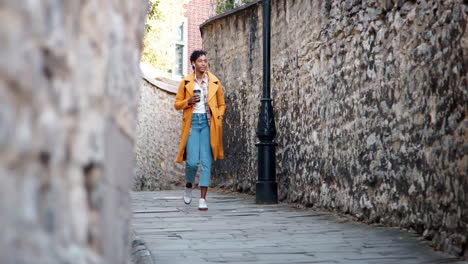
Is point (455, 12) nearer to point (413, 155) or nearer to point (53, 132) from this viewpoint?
point (413, 155)

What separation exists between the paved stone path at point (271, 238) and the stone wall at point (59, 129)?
250 cm

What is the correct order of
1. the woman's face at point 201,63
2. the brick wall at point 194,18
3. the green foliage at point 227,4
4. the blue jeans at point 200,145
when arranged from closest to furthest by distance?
the blue jeans at point 200,145, the woman's face at point 201,63, the green foliage at point 227,4, the brick wall at point 194,18

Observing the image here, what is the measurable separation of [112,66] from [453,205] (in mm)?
2820

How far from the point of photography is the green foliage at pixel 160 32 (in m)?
→ 20.2

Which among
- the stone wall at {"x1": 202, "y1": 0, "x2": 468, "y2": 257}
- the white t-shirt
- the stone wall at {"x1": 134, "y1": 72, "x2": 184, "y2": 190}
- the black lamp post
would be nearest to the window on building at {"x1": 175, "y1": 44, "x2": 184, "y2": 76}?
the stone wall at {"x1": 134, "y1": 72, "x2": 184, "y2": 190}

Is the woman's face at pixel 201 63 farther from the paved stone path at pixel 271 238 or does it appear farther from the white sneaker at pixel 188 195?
the paved stone path at pixel 271 238

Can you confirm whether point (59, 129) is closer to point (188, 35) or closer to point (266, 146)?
point (266, 146)

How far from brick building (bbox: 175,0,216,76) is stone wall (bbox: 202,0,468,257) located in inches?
637

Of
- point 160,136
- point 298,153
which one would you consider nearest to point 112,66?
point 298,153

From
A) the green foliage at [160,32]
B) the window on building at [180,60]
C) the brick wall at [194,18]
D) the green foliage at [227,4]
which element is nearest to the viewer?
the green foliage at [227,4]

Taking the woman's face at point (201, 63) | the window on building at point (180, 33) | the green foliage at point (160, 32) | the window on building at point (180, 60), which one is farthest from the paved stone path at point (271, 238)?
the window on building at point (180, 33)

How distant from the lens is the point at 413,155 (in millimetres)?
4195

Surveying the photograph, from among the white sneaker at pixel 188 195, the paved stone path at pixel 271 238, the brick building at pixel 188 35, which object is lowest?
the paved stone path at pixel 271 238

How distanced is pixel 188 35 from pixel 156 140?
13.8 m
